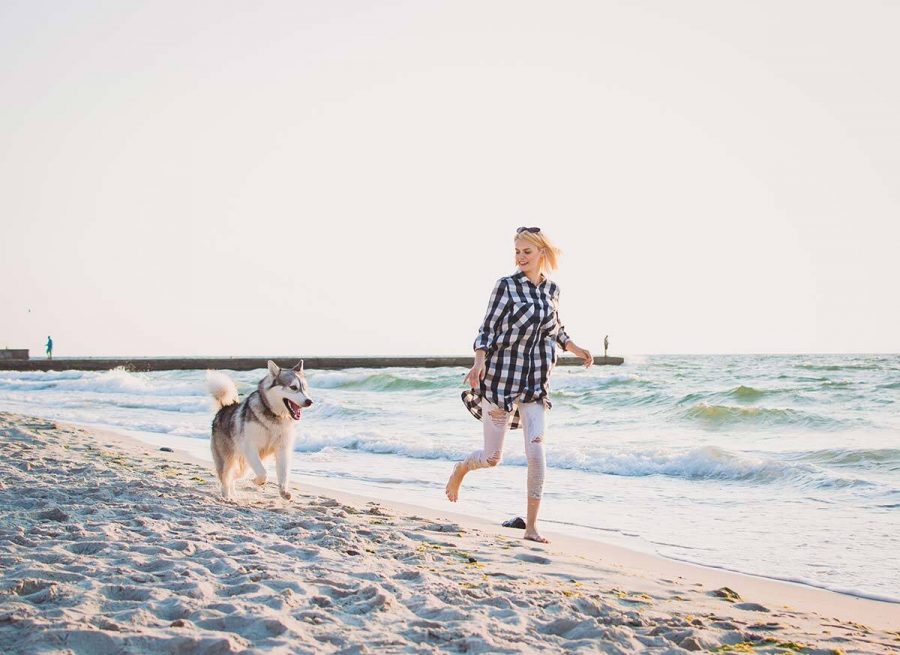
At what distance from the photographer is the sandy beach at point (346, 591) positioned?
3.01 m

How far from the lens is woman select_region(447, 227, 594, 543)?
519cm

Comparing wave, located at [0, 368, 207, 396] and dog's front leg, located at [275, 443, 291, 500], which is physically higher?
dog's front leg, located at [275, 443, 291, 500]

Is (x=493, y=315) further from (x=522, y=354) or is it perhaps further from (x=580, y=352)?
(x=580, y=352)

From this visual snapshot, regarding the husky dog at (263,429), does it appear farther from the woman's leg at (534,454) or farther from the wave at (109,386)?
the wave at (109,386)

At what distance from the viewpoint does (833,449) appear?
10.5m

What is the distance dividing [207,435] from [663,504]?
8.24 m

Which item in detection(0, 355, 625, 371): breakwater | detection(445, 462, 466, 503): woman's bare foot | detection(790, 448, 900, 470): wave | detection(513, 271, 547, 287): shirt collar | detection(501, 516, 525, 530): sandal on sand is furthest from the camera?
detection(0, 355, 625, 371): breakwater

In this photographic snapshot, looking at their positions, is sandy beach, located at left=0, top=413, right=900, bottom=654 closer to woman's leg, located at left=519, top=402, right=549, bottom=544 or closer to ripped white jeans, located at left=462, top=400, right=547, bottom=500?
woman's leg, located at left=519, top=402, right=549, bottom=544

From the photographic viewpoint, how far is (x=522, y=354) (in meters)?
5.22

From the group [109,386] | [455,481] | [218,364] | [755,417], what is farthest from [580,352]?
[218,364]

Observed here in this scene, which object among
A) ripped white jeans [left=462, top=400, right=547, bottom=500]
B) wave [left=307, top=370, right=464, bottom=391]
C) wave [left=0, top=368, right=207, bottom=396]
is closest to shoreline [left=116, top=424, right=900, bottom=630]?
ripped white jeans [left=462, top=400, right=547, bottom=500]

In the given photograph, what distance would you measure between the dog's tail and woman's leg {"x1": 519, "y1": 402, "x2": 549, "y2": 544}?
2.61m

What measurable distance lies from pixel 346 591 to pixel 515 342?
6.94 feet

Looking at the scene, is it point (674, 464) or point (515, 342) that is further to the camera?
point (674, 464)
